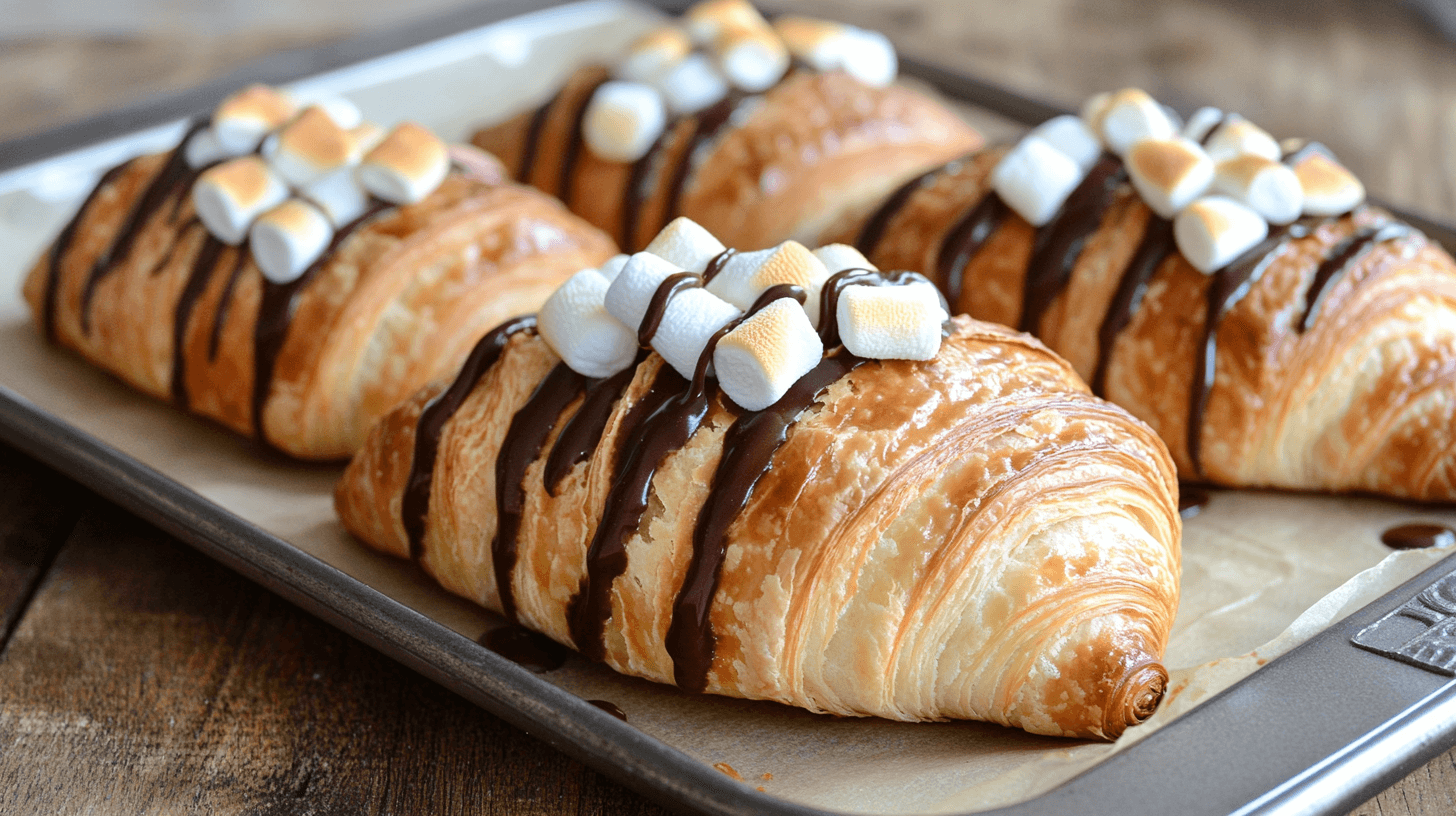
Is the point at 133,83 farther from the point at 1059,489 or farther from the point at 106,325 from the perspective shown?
the point at 1059,489

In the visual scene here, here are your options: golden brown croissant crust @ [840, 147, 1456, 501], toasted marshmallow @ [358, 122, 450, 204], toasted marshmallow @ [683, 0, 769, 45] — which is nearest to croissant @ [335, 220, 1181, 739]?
golden brown croissant crust @ [840, 147, 1456, 501]

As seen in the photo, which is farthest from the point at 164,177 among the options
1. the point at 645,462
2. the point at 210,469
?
the point at 645,462

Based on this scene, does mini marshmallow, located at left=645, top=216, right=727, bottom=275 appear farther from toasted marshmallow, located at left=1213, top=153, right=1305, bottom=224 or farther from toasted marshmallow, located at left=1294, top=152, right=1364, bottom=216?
toasted marshmallow, located at left=1294, top=152, right=1364, bottom=216

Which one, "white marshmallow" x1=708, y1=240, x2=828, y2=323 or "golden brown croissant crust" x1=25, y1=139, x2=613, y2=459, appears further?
"golden brown croissant crust" x1=25, y1=139, x2=613, y2=459

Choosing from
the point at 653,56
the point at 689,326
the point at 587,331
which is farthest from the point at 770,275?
the point at 653,56

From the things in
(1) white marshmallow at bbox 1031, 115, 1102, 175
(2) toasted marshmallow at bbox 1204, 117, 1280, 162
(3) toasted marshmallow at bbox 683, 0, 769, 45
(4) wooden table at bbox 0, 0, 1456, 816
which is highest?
(2) toasted marshmallow at bbox 1204, 117, 1280, 162

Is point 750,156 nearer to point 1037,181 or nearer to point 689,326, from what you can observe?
point 1037,181

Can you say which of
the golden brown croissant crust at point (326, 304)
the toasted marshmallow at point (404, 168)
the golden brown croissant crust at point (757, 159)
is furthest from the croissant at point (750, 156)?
the toasted marshmallow at point (404, 168)
